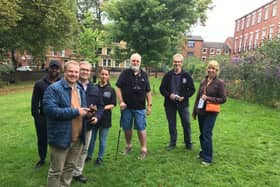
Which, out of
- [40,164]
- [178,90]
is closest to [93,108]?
[40,164]

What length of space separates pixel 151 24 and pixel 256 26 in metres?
31.1

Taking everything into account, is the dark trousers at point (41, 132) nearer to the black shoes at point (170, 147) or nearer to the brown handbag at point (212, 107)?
the black shoes at point (170, 147)

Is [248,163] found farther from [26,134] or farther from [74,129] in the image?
[26,134]

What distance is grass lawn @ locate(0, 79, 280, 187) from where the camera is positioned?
3654 millimetres

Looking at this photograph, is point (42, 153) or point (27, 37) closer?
point (42, 153)

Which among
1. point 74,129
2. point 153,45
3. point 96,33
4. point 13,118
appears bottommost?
point 13,118

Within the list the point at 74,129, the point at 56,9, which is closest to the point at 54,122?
the point at 74,129

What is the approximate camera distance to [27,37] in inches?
818

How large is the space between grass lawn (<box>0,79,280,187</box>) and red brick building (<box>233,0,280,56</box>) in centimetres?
2711

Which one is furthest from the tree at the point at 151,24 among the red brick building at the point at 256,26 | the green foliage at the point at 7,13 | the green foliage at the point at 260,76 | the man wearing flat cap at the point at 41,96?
the red brick building at the point at 256,26

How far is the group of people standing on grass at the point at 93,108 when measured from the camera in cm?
272

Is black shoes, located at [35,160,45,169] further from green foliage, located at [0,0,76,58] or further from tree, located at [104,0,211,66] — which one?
green foliage, located at [0,0,76,58]

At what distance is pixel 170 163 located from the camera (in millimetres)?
4301

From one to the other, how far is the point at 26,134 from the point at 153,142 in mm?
3213
